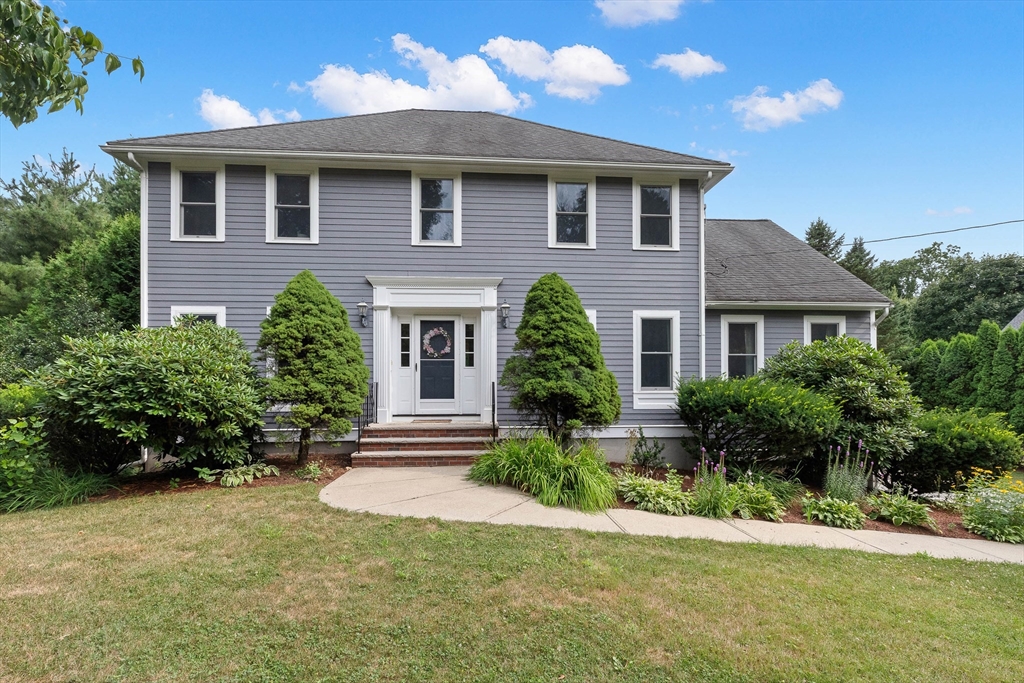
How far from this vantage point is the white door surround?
27.8ft

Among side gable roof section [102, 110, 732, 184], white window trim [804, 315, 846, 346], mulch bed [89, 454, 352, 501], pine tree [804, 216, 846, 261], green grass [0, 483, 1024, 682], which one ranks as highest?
pine tree [804, 216, 846, 261]

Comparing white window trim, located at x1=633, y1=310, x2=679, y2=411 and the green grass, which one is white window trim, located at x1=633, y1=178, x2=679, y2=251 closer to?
white window trim, located at x1=633, y1=310, x2=679, y2=411

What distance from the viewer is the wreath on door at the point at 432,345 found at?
8914mm

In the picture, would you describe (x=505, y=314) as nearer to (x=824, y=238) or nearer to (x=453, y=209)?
(x=453, y=209)

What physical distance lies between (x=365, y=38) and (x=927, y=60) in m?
13.2

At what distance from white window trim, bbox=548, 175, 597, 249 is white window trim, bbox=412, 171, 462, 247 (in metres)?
1.70

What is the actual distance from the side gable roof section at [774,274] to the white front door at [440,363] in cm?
495

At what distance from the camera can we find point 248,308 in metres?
8.25

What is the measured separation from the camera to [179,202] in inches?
324

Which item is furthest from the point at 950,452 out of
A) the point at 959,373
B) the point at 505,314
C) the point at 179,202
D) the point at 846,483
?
the point at 179,202

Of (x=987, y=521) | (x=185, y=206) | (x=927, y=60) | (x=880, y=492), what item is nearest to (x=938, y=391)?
(x=927, y=60)

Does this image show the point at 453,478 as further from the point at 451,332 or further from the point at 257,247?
the point at 257,247

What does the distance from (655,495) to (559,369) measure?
210 cm

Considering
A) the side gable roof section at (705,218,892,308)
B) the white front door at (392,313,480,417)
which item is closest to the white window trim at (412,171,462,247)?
the white front door at (392,313,480,417)
